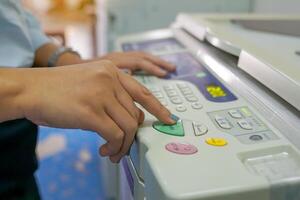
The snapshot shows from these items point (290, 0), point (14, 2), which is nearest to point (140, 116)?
point (14, 2)

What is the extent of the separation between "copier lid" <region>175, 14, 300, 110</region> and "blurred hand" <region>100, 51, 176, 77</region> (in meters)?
0.10

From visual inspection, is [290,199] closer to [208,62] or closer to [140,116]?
[140,116]

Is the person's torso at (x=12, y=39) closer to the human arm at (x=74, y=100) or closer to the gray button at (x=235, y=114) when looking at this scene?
the human arm at (x=74, y=100)

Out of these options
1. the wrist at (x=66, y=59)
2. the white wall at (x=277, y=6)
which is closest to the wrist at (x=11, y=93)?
the wrist at (x=66, y=59)

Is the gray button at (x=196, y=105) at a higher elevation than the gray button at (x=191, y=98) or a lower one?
higher

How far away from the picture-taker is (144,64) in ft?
2.08

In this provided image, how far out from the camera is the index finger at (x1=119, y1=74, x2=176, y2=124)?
1.39 feet

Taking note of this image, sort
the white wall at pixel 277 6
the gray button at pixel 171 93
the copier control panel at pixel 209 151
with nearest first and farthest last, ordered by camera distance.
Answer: the copier control panel at pixel 209 151
the gray button at pixel 171 93
the white wall at pixel 277 6

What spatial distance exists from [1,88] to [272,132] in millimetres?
295

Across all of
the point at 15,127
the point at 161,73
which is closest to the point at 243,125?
the point at 161,73

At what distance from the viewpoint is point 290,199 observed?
332 mm

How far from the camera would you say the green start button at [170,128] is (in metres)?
0.40

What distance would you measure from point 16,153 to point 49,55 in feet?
0.69

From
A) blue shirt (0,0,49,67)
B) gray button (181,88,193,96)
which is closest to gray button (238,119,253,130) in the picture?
gray button (181,88,193,96)
